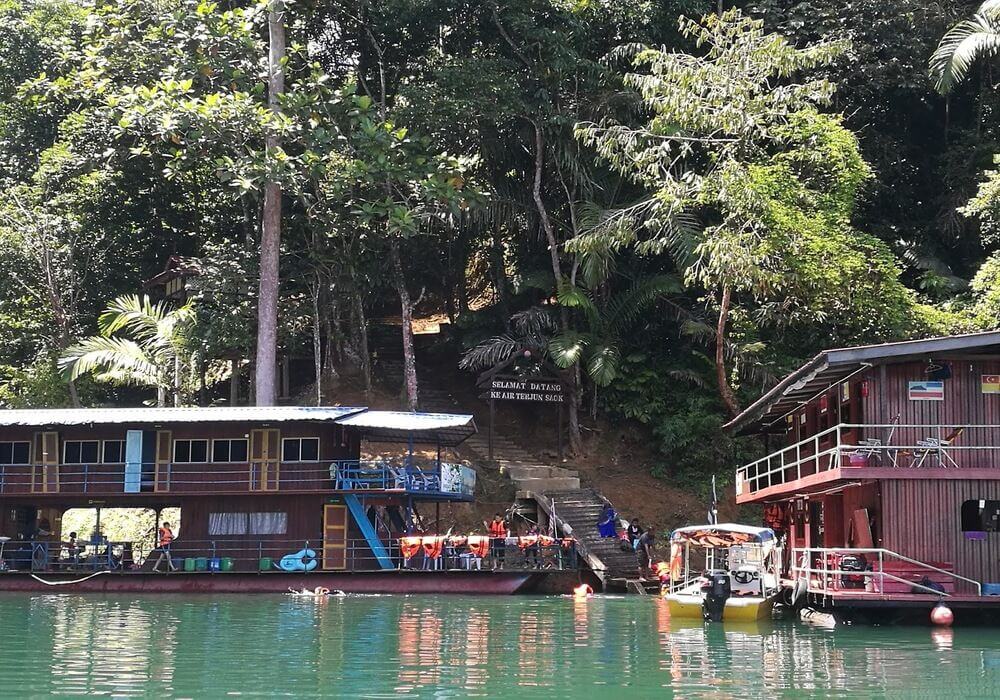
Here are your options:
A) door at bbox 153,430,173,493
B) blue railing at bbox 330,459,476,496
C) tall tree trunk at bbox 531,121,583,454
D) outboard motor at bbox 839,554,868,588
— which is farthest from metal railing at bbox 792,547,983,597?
door at bbox 153,430,173,493

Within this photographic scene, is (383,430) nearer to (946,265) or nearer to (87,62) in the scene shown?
(87,62)

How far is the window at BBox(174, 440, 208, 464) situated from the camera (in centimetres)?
3200

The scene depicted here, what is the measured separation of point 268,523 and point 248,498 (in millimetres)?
813

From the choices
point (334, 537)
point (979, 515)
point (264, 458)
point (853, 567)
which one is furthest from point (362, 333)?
point (979, 515)

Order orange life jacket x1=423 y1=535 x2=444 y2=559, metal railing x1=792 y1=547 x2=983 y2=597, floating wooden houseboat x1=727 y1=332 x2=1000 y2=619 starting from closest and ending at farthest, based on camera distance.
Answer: metal railing x1=792 y1=547 x2=983 y2=597 < floating wooden houseboat x1=727 y1=332 x2=1000 y2=619 < orange life jacket x1=423 y1=535 x2=444 y2=559

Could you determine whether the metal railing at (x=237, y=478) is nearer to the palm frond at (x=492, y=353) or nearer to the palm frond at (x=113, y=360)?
the palm frond at (x=113, y=360)

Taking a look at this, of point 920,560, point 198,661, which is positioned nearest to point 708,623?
point 920,560

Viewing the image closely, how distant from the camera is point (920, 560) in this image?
857 inches

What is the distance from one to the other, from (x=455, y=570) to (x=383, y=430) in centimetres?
460

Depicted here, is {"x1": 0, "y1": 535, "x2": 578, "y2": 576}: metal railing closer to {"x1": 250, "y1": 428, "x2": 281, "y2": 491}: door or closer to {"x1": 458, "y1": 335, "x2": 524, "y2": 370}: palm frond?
{"x1": 250, "y1": 428, "x2": 281, "y2": 491}: door

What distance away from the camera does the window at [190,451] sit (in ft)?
105

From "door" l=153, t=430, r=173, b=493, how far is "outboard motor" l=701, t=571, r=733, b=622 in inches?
A: 601


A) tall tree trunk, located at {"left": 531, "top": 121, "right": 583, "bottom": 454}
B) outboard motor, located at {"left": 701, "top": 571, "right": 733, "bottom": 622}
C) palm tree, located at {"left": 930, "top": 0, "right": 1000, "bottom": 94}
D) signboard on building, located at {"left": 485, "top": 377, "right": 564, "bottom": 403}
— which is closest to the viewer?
outboard motor, located at {"left": 701, "top": 571, "right": 733, "bottom": 622}

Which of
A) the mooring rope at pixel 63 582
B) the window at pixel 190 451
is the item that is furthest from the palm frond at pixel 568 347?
the mooring rope at pixel 63 582
